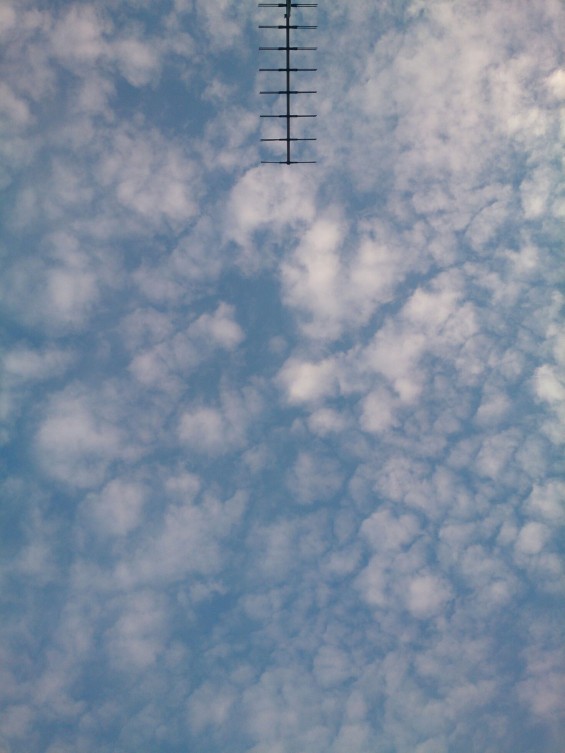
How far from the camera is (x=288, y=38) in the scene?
41500 millimetres

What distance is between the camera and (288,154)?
44812 mm

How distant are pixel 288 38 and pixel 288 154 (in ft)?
26.2

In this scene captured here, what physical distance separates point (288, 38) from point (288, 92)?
3614mm

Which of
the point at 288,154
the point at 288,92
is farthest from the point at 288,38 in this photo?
the point at 288,154

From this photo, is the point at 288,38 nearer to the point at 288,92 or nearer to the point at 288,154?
the point at 288,92

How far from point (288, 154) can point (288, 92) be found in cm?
442

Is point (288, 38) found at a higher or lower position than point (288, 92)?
higher

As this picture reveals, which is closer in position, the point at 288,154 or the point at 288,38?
the point at 288,38

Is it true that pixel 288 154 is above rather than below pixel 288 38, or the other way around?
below
